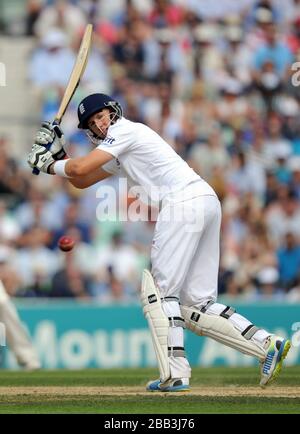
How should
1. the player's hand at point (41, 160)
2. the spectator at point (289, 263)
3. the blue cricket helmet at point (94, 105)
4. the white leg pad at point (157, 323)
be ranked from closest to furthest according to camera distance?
1. the white leg pad at point (157, 323)
2. the blue cricket helmet at point (94, 105)
3. the player's hand at point (41, 160)
4. the spectator at point (289, 263)

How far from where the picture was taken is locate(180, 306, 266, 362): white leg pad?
766cm

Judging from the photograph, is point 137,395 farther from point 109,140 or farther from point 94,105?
point 94,105

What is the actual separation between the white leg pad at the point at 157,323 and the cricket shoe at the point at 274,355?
63 centimetres

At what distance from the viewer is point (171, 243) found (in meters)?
7.57

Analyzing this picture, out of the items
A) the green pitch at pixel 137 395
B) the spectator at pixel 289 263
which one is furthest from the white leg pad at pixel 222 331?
the spectator at pixel 289 263

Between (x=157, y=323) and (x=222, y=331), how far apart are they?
0.47 meters

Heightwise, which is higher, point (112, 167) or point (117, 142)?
point (117, 142)

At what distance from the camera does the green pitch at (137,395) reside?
22.1 feet

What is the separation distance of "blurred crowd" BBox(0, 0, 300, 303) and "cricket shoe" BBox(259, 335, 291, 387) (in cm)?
555

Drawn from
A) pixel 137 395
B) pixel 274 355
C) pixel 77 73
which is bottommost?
pixel 137 395

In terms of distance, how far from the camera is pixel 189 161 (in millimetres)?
14547

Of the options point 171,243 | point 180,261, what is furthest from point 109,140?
point 180,261

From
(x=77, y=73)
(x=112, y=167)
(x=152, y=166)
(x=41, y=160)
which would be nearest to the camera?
(x=152, y=166)

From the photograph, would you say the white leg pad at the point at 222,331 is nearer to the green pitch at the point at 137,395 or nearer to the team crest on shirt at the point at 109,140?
the green pitch at the point at 137,395
